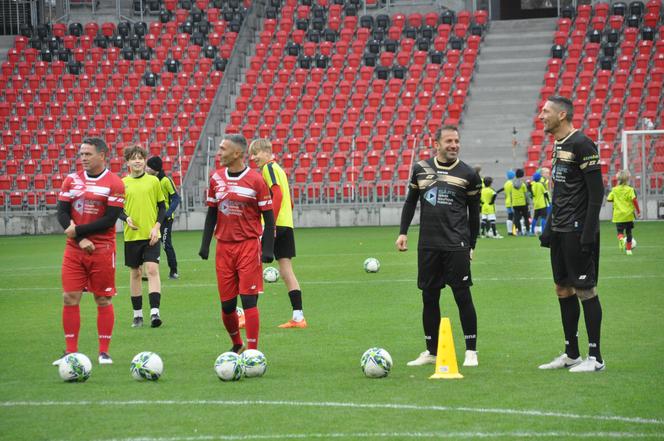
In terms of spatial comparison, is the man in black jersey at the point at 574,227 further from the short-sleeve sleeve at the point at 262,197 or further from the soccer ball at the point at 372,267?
the soccer ball at the point at 372,267

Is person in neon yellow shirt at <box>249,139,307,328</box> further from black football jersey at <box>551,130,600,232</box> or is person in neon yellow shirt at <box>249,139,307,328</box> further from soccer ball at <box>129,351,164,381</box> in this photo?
black football jersey at <box>551,130,600,232</box>

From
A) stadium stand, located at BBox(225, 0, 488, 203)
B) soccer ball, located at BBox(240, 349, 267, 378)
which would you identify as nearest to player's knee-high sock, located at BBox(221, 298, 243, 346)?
soccer ball, located at BBox(240, 349, 267, 378)

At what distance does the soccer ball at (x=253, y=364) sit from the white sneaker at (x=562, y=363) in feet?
7.78

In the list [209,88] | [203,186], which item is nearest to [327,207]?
[203,186]

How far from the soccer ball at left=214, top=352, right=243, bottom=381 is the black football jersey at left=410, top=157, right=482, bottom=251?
197 cm

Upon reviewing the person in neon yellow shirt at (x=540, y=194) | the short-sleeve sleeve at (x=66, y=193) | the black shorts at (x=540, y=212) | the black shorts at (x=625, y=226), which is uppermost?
the short-sleeve sleeve at (x=66, y=193)

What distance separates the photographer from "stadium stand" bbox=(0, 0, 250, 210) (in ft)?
126

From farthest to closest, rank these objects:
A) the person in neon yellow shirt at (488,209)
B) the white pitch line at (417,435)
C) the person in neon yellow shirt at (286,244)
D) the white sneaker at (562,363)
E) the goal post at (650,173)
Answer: the goal post at (650,173), the person in neon yellow shirt at (488,209), the person in neon yellow shirt at (286,244), the white sneaker at (562,363), the white pitch line at (417,435)

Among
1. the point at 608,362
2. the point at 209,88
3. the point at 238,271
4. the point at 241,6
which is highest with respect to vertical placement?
the point at 241,6

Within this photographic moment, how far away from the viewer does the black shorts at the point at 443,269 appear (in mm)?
9188

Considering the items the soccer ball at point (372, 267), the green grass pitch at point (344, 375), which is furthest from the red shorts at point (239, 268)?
the soccer ball at point (372, 267)

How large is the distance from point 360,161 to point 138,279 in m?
24.4

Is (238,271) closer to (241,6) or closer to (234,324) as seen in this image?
(234,324)

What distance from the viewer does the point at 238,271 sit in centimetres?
963
